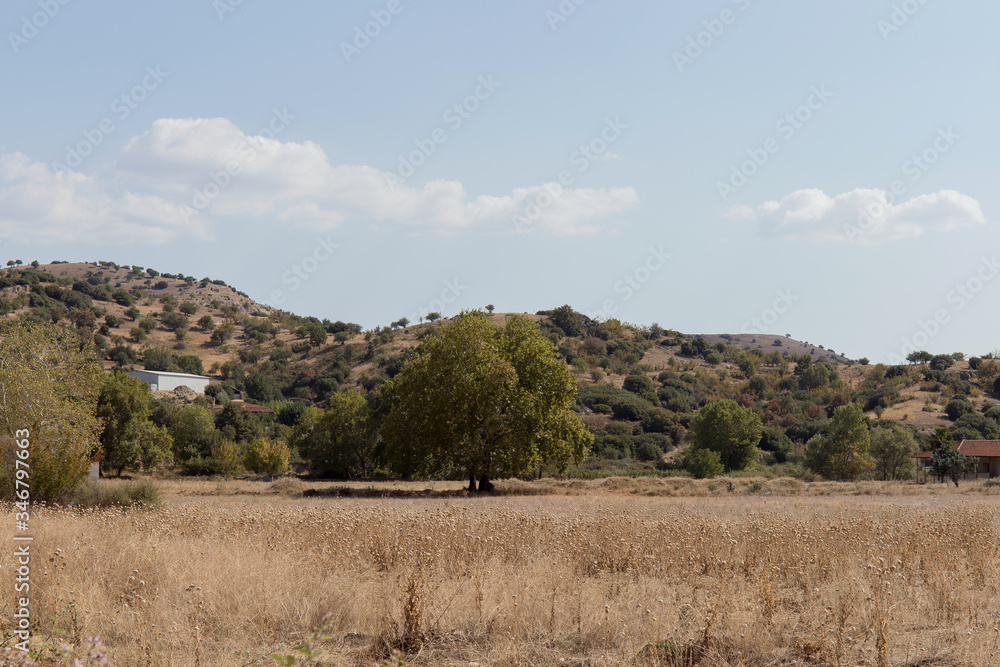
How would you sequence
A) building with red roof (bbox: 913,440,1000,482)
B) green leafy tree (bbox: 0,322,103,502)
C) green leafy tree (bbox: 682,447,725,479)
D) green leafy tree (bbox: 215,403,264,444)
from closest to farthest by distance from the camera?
green leafy tree (bbox: 0,322,103,502) → building with red roof (bbox: 913,440,1000,482) → green leafy tree (bbox: 682,447,725,479) → green leafy tree (bbox: 215,403,264,444)

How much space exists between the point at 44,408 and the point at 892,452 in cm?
5877

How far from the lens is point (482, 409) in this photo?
3641 cm

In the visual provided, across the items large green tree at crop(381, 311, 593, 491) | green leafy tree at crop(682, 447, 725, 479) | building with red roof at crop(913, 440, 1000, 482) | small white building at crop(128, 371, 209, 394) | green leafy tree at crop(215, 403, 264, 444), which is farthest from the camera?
small white building at crop(128, 371, 209, 394)

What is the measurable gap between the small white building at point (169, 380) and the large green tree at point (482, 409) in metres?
64.7

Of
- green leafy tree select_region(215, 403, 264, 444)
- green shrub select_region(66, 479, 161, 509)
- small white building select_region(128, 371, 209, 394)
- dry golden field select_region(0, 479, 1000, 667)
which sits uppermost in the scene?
small white building select_region(128, 371, 209, 394)

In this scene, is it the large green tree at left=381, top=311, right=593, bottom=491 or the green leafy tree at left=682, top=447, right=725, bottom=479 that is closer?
the large green tree at left=381, top=311, right=593, bottom=491

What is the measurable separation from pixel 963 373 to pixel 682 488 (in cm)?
9839

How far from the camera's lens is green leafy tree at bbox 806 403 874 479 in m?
56.2

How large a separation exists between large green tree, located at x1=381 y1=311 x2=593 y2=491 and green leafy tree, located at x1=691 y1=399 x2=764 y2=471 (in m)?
28.0

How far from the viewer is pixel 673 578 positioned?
996 cm

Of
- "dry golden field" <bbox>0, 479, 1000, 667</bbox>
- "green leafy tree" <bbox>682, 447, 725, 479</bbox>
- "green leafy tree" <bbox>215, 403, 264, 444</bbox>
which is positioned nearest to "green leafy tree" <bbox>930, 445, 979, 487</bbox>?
"green leafy tree" <bbox>682, 447, 725, 479</bbox>

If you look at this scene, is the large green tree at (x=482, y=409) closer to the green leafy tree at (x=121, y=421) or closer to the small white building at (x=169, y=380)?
the green leafy tree at (x=121, y=421)

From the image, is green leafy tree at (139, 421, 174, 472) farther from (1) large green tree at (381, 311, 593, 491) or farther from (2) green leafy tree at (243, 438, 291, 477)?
(1) large green tree at (381, 311, 593, 491)

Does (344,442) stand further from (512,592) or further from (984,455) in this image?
(512,592)
